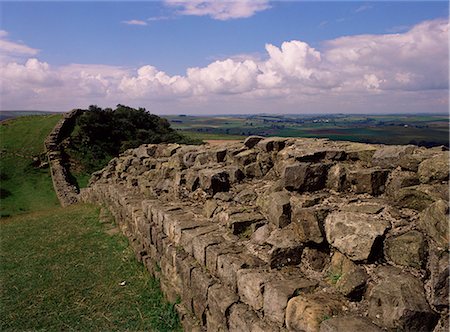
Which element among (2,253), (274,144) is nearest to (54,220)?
(2,253)

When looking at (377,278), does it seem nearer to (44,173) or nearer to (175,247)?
(175,247)

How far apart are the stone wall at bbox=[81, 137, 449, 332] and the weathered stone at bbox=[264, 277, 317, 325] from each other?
0.4 inches

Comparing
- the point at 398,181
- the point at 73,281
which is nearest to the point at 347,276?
the point at 398,181

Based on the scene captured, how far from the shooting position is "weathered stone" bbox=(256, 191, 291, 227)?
5.13 metres

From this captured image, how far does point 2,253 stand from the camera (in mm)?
9898

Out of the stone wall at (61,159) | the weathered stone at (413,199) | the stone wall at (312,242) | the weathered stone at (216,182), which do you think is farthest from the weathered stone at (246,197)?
the stone wall at (61,159)

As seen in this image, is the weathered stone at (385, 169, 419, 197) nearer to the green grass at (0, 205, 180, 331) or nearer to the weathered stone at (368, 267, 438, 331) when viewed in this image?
the weathered stone at (368, 267, 438, 331)

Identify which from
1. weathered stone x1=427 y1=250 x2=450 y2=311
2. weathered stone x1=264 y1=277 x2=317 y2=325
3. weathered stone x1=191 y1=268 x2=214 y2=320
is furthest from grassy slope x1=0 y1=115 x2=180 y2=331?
weathered stone x1=427 y1=250 x2=450 y2=311

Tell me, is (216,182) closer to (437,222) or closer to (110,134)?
(437,222)

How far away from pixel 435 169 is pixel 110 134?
37.5 m

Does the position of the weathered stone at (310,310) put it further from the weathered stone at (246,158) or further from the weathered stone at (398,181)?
the weathered stone at (246,158)

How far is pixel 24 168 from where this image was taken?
30.7m

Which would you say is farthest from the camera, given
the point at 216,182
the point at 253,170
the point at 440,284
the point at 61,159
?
the point at 61,159

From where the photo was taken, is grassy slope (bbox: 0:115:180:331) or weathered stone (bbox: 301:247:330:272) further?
grassy slope (bbox: 0:115:180:331)
